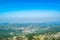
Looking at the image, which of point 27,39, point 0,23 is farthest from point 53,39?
point 0,23

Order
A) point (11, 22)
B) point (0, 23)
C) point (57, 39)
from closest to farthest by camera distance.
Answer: point (57, 39), point (0, 23), point (11, 22)

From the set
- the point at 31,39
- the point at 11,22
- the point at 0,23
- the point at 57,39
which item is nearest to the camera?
the point at 57,39

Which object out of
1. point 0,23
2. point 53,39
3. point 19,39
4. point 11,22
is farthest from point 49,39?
point 11,22

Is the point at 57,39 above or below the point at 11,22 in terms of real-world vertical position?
below

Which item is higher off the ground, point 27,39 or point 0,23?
point 0,23

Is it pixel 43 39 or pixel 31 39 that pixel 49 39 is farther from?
pixel 31 39

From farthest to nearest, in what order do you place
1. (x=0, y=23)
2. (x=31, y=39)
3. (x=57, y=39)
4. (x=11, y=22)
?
(x=11, y=22) → (x=0, y=23) → (x=31, y=39) → (x=57, y=39)

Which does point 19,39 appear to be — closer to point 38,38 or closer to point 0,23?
point 38,38

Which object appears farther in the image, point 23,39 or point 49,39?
point 23,39

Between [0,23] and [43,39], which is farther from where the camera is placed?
[0,23]
